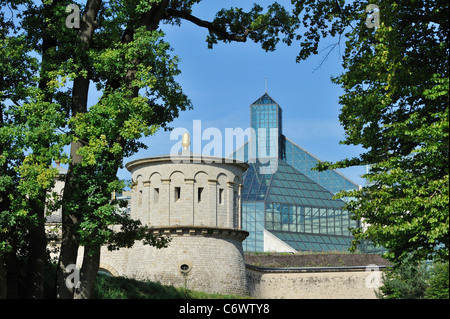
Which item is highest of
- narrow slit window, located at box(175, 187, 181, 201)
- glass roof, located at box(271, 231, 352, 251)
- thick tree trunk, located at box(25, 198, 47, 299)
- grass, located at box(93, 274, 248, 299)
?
narrow slit window, located at box(175, 187, 181, 201)

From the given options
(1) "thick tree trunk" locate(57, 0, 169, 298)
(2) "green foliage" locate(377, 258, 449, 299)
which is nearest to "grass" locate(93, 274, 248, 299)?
(1) "thick tree trunk" locate(57, 0, 169, 298)

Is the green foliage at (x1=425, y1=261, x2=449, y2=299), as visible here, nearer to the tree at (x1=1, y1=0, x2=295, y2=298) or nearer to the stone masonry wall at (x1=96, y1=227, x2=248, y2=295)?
the stone masonry wall at (x1=96, y1=227, x2=248, y2=295)

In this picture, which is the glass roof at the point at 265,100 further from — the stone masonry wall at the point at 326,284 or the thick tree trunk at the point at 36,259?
the thick tree trunk at the point at 36,259

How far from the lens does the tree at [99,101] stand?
18734 mm

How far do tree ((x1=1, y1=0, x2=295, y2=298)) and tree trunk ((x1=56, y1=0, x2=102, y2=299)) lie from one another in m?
0.03

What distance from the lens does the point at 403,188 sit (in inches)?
762

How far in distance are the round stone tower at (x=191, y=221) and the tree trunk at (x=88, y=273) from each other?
16.2m

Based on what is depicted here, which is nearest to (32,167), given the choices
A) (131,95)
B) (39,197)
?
(39,197)

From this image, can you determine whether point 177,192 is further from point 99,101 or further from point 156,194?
point 99,101

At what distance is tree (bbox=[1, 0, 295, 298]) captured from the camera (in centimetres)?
1873

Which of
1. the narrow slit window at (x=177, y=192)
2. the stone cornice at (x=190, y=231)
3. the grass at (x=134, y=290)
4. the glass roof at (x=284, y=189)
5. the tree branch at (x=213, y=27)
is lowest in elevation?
the grass at (x=134, y=290)

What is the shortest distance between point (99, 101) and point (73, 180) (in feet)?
7.79

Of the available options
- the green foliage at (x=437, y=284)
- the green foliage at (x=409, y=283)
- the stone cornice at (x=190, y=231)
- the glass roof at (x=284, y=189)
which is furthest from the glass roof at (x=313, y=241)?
the stone cornice at (x=190, y=231)
